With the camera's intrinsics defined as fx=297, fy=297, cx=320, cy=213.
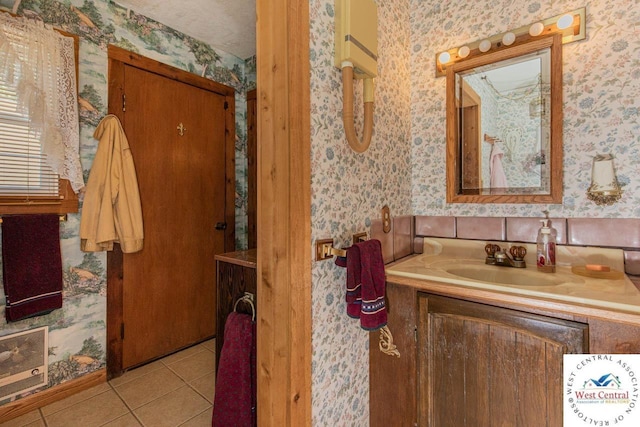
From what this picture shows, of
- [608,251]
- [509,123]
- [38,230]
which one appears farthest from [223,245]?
[608,251]

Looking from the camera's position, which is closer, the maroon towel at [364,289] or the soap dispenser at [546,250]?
the maroon towel at [364,289]

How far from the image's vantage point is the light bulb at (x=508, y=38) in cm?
142

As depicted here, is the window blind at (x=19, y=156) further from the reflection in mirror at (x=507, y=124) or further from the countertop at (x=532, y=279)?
the reflection in mirror at (x=507, y=124)

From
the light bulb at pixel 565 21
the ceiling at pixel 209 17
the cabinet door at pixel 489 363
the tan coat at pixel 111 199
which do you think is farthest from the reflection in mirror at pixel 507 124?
the tan coat at pixel 111 199


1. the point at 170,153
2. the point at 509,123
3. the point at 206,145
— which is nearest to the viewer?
the point at 509,123

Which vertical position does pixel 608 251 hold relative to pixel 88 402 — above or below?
above

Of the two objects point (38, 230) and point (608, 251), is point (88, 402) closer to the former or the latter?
point (38, 230)

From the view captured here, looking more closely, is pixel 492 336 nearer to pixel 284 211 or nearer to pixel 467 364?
pixel 467 364

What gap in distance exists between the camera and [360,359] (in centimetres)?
128

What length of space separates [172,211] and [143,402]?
1293mm

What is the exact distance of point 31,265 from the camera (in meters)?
1.67

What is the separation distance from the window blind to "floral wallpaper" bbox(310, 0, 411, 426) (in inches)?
68.5

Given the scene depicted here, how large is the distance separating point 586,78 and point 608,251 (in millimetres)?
745

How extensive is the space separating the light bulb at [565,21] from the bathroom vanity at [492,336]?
0.98m
